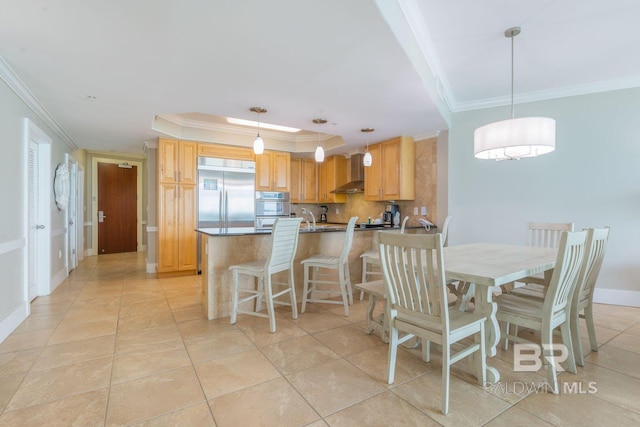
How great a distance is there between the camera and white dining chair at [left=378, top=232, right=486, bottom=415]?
5.17 ft

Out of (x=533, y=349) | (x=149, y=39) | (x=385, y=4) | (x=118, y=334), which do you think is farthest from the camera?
(x=118, y=334)

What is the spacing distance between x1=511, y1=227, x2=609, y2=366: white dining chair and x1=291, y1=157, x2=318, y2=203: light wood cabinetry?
14.8 ft

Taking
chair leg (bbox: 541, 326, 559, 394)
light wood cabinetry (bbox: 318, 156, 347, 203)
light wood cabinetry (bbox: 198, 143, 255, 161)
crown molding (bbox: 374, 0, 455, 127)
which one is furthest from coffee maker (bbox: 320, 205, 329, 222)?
chair leg (bbox: 541, 326, 559, 394)

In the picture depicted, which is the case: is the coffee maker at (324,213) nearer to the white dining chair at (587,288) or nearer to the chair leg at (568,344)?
the white dining chair at (587,288)

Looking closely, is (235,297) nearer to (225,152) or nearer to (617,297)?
(225,152)

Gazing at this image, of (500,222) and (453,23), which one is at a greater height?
(453,23)

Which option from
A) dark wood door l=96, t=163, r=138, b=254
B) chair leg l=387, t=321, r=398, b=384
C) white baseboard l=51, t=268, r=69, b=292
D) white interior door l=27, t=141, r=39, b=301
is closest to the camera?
chair leg l=387, t=321, r=398, b=384

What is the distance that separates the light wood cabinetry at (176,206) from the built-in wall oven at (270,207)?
3.62 ft

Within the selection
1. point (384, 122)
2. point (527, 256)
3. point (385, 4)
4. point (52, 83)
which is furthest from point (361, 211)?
point (52, 83)

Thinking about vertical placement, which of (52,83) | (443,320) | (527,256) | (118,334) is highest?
(52,83)

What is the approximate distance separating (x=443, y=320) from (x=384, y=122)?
2.94 meters

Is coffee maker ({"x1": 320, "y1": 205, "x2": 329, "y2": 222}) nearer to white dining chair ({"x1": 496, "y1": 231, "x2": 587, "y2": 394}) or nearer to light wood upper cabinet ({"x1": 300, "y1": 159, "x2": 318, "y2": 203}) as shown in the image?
light wood upper cabinet ({"x1": 300, "y1": 159, "x2": 318, "y2": 203})

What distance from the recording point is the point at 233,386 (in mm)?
1821

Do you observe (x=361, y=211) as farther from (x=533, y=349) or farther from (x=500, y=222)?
(x=533, y=349)
